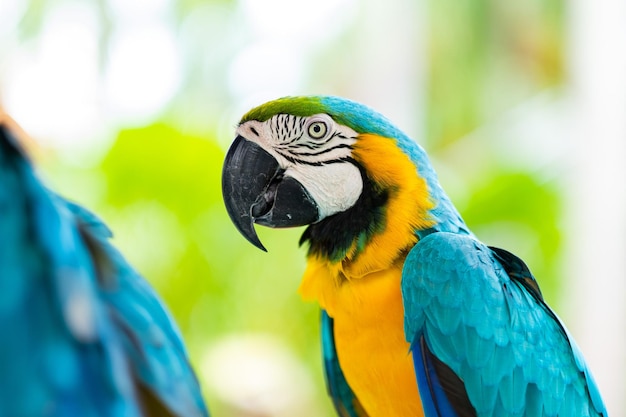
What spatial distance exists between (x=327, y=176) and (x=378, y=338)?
228 mm

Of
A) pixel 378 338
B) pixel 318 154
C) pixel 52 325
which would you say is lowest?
pixel 378 338

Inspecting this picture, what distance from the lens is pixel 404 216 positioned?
877mm

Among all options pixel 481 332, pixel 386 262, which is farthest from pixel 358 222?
pixel 481 332

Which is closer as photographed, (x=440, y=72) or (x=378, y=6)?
(x=378, y=6)

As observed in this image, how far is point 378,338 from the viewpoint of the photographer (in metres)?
0.87

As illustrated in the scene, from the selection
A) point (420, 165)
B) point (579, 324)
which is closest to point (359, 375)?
point (420, 165)

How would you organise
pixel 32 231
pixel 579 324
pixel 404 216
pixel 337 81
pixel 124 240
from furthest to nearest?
pixel 337 81 < pixel 579 324 < pixel 124 240 < pixel 404 216 < pixel 32 231

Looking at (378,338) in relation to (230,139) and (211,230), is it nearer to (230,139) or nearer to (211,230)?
(230,139)

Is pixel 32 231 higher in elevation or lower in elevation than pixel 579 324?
higher

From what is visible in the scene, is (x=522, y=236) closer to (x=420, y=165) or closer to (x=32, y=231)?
(x=420, y=165)

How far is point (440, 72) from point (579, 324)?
1959 mm

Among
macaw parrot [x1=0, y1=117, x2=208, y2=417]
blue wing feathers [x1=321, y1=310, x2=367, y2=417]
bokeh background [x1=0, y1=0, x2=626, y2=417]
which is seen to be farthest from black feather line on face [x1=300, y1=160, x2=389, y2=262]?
bokeh background [x1=0, y1=0, x2=626, y2=417]

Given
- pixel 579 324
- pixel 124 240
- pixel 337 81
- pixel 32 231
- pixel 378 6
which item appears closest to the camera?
pixel 32 231

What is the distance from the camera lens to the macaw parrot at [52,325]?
1.61 ft
